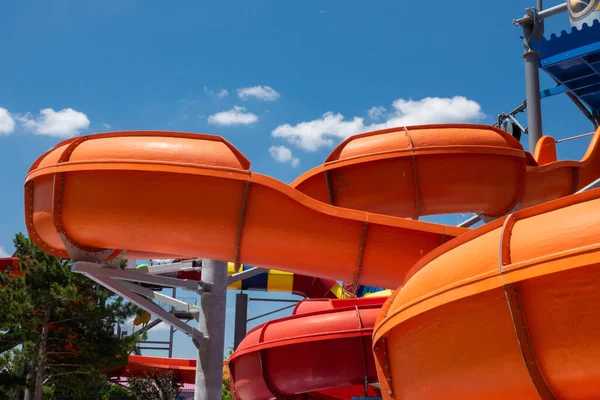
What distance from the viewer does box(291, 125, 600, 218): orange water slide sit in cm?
962

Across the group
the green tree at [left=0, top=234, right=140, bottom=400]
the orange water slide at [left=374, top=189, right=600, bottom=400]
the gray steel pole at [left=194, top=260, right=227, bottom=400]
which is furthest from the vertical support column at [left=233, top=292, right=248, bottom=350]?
the orange water slide at [left=374, top=189, right=600, bottom=400]

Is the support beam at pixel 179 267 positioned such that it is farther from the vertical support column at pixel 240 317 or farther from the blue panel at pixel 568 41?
the blue panel at pixel 568 41

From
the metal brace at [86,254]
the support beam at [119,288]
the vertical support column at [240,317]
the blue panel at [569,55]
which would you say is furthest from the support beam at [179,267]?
the blue panel at [569,55]

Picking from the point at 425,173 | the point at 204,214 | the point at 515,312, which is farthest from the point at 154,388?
the point at 515,312

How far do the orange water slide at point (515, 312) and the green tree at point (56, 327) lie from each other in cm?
1403

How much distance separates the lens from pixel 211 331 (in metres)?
12.0

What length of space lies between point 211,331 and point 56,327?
7.99m

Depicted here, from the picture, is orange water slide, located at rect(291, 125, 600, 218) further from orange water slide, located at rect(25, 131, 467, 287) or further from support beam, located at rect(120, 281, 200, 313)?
support beam, located at rect(120, 281, 200, 313)

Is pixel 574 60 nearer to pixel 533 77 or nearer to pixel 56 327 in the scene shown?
pixel 533 77

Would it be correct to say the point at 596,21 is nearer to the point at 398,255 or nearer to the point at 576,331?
the point at 398,255

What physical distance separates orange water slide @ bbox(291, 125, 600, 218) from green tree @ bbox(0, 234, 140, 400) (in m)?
9.73

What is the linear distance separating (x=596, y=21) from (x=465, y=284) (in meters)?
13.0

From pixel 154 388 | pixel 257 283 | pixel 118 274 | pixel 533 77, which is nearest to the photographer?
pixel 118 274

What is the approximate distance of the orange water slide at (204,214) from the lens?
7.70m
